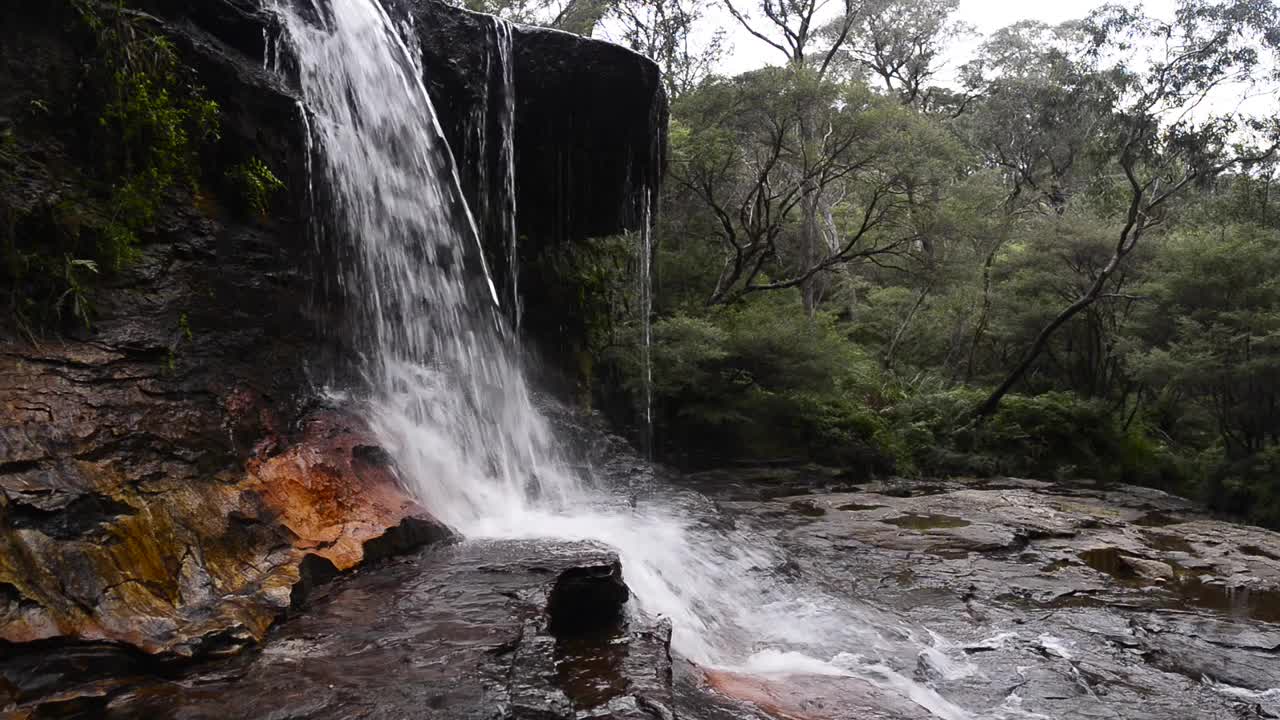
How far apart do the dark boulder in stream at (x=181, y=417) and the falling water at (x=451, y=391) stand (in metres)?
0.47

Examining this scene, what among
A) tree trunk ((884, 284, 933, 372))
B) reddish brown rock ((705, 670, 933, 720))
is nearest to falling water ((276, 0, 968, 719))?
reddish brown rock ((705, 670, 933, 720))

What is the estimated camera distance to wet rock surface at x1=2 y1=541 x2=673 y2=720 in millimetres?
2967

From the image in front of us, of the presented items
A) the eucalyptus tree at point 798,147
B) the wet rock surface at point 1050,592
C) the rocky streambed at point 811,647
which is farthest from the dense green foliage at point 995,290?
the rocky streambed at point 811,647

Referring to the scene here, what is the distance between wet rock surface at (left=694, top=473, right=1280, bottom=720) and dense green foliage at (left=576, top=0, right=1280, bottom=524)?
2.83 meters

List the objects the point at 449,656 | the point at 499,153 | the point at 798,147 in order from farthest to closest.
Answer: the point at 798,147
the point at 499,153
the point at 449,656

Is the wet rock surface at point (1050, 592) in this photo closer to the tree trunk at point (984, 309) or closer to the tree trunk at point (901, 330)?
the tree trunk at point (984, 309)

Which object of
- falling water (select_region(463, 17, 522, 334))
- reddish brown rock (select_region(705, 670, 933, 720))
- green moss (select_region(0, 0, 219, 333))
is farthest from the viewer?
falling water (select_region(463, 17, 522, 334))

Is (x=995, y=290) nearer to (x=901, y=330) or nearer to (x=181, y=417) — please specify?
(x=901, y=330)

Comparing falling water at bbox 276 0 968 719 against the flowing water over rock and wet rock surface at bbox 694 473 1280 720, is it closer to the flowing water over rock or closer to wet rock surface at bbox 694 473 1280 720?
the flowing water over rock

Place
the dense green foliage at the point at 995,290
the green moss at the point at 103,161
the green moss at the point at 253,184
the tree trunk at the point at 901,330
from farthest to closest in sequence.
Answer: the tree trunk at the point at 901,330, the dense green foliage at the point at 995,290, the green moss at the point at 253,184, the green moss at the point at 103,161

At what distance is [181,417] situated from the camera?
465cm

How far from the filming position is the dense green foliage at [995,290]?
49.4 ft

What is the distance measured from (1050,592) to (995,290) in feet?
49.8

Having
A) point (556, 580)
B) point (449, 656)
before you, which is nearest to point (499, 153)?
point (556, 580)
